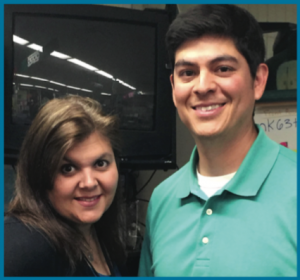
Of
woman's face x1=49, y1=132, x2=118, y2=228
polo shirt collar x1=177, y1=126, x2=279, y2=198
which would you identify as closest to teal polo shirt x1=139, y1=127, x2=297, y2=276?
polo shirt collar x1=177, y1=126, x2=279, y2=198

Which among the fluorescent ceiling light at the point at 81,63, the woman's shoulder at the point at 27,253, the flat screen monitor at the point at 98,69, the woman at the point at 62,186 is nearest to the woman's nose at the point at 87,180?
the woman at the point at 62,186

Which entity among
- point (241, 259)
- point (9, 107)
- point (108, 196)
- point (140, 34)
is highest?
point (140, 34)

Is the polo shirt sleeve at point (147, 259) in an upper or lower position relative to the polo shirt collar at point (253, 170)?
lower

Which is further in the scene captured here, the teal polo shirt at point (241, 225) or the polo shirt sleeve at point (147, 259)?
the polo shirt sleeve at point (147, 259)

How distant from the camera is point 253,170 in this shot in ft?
2.87

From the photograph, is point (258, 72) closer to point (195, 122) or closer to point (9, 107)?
point (195, 122)

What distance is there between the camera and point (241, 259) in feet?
2.55

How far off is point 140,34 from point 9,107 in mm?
660

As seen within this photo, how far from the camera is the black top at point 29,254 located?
75 centimetres

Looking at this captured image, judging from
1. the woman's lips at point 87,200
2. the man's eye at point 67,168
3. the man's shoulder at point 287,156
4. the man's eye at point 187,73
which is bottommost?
the woman's lips at point 87,200

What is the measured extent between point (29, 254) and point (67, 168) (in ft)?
0.79

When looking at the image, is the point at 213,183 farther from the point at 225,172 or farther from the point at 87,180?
the point at 87,180

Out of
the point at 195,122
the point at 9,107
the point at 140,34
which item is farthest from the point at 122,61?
the point at 195,122

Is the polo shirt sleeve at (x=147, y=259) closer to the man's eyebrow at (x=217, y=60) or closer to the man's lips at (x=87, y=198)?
the man's lips at (x=87, y=198)
